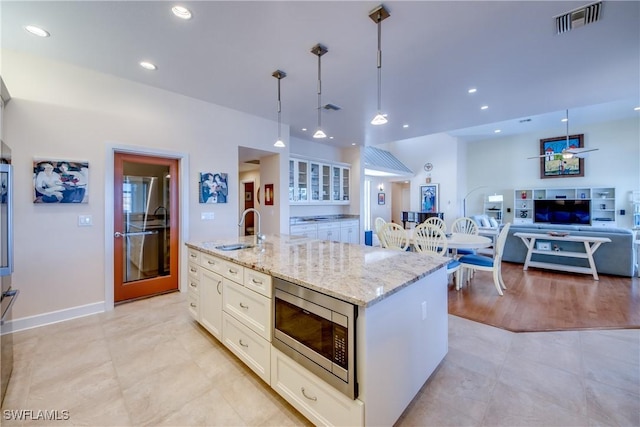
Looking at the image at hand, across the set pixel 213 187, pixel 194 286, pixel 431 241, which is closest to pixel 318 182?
pixel 213 187

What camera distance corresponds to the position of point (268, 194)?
544 cm

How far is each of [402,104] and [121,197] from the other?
4176 millimetres

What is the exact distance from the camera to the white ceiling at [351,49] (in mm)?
2160

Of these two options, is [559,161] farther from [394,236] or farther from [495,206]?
[394,236]

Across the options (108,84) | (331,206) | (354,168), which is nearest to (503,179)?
(354,168)

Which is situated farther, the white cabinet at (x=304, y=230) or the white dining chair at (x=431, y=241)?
the white cabinet at (x=304, y=230)

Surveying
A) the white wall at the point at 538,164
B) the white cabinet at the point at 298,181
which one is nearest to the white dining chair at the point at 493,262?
the white cabinet at the point at 298,181

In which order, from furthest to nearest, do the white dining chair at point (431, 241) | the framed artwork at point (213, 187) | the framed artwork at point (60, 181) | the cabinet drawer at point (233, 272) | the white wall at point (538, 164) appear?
the white wall at point (538, 164) → the framed artwork at point (213, 187) → the white dining chair at point (431, 241) → the framed artwork at point (60, 181) → the cabinet drawer at point (233, 272)

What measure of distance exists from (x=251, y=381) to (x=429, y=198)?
9359 mm

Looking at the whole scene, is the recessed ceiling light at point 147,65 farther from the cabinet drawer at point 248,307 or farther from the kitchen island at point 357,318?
the cabinet drawer at point 248,307

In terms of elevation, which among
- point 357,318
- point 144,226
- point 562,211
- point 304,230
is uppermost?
point 562,211

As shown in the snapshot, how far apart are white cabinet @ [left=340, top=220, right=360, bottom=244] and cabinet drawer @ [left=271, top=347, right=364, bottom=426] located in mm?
5028

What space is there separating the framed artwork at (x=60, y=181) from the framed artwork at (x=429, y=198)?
9626mm

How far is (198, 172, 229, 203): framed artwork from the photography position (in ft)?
13.2
